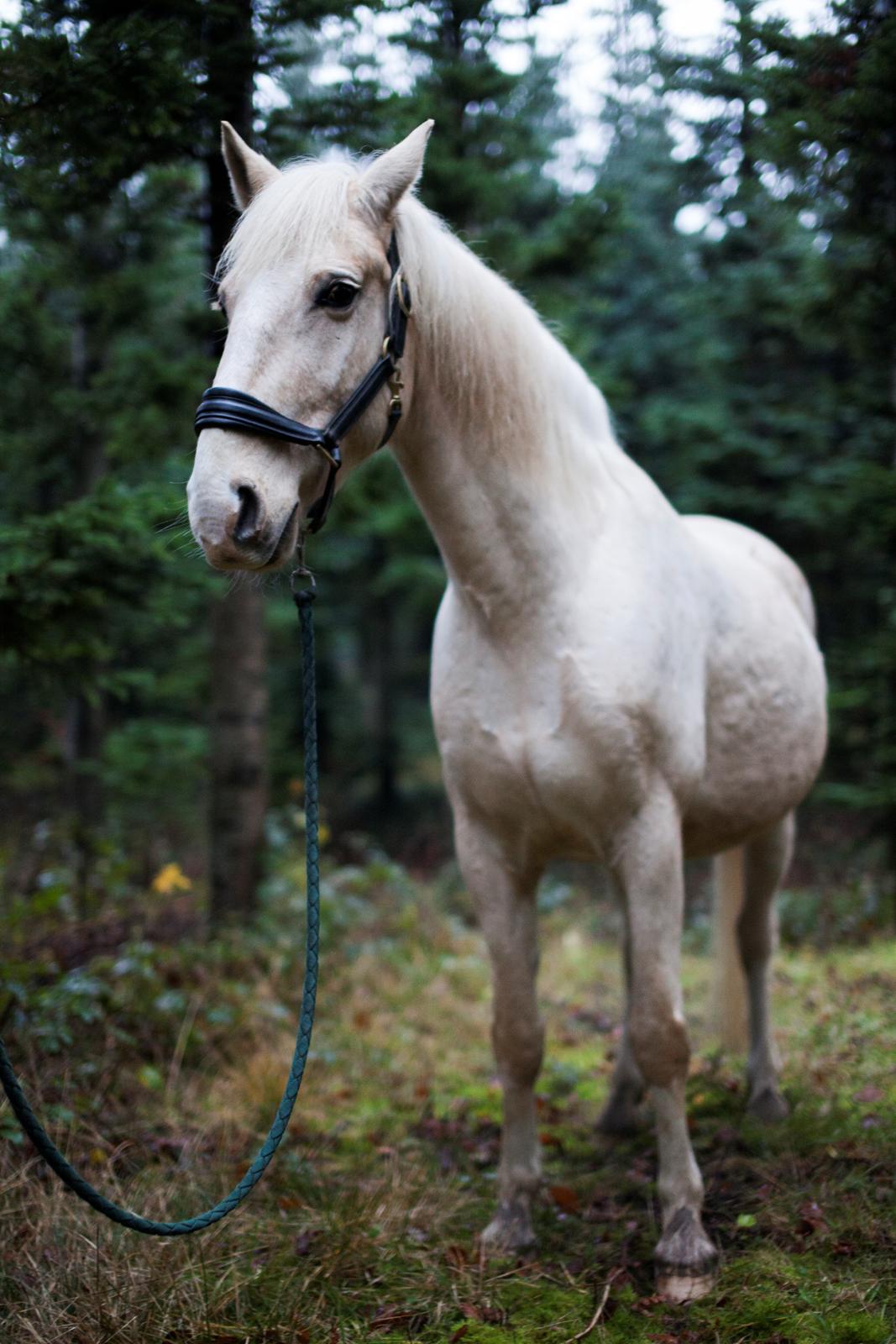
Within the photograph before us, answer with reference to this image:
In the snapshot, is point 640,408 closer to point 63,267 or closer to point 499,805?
point 63,267

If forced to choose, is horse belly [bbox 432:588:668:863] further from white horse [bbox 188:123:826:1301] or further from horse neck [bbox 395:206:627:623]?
horse neck [bbox 395:206:627:623]

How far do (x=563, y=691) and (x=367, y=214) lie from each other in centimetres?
125

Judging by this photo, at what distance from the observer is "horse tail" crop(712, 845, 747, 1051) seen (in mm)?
4207

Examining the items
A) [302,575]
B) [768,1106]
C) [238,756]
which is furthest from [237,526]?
[238,756]

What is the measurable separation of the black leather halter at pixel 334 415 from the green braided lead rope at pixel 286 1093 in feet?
1.10

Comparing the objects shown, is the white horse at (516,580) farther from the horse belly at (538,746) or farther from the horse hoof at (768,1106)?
the horse hoof at (768,1106)

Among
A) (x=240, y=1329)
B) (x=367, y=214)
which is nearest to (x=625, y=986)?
(x=240, y=1329)

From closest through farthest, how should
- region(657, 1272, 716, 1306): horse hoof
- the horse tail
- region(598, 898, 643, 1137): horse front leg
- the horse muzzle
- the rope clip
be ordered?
1. the horse muzzle
2. the rope clip
3. region(657, 1272, 716, 1306): horse hoof
4. region(598, 898, 643, 1137): horse front leg
5. the horse tail

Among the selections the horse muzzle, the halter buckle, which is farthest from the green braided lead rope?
the halter buckle

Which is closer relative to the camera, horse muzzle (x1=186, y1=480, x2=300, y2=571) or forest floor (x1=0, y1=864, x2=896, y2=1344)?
horse muzzle (x1=186, y1=480, x2=300, y2=571)

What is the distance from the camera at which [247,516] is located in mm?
2105

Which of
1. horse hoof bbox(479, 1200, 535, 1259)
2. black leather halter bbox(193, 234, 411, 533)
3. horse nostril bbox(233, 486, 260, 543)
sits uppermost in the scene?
black leather halter bbox(193, 234, 411, 533)

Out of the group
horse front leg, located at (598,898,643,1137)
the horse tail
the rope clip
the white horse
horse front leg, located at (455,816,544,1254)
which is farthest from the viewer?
the horse tail

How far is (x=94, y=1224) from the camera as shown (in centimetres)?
268
